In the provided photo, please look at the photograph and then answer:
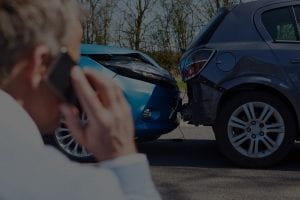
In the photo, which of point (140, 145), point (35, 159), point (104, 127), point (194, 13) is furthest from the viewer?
point (194, 13)

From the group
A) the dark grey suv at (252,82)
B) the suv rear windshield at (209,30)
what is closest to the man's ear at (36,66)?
the dark grey suv at (252,82)

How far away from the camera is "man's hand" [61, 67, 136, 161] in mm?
1167

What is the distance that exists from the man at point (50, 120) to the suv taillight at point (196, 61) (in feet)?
17.5

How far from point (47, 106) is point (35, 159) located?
19cm

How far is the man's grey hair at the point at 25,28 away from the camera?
115cm

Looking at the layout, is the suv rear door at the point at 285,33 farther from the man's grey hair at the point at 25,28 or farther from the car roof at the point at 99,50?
the man's grey hair at the point at 25,28

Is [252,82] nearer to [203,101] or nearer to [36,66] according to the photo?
[203,101]

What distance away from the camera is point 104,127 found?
45.9 inches

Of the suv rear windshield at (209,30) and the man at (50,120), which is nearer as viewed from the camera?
the man at (50,120)

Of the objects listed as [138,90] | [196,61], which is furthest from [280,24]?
[138,90]

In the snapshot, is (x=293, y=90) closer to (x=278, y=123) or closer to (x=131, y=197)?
(x=278, y=123)

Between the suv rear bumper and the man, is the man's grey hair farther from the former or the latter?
the suv rear bumper

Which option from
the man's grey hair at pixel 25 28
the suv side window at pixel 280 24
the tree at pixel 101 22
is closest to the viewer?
the man's grey hair at pixel 25 28

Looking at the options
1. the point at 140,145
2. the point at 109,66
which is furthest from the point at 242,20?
the point at 140,145
